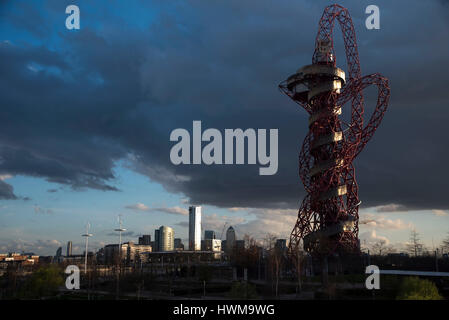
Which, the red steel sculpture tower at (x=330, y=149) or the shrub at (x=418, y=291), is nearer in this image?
the shrub at (x=418, y=291)

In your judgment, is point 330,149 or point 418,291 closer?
point 418,291

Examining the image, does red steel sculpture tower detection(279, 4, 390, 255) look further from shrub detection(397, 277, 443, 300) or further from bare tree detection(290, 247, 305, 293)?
shrub detection(397, 277, 443, 300)

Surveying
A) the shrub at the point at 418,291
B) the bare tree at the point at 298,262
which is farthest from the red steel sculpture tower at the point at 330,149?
the shrub at the point at 418,291

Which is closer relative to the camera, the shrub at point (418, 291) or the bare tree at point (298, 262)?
the shrub at point (418, 291)

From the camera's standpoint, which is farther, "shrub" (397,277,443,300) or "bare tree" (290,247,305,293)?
"bare tree" (290,247,305,293)

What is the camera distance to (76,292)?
165 ft

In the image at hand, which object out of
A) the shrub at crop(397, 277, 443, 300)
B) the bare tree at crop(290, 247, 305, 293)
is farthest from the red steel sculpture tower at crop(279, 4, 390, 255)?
the shrub at crop(397, 277, 443, 300)

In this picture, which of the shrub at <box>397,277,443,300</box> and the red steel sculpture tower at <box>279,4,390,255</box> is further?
the red steel sculpture tower at <box>279,4,390,255</box>

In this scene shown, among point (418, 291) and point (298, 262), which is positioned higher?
point (298, 262)

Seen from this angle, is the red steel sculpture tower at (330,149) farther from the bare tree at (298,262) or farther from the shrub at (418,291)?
the shrub at (418,291)

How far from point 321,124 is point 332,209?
43.0ft

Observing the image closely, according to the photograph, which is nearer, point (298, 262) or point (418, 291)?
point (418, 291)
